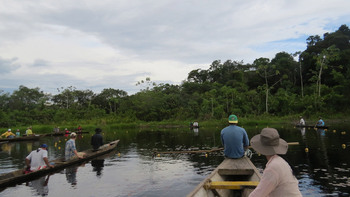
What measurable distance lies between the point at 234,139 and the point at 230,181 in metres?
1.80

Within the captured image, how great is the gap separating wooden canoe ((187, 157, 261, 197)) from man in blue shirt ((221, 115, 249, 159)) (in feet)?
0.77

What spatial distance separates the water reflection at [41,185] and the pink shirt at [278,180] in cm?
796

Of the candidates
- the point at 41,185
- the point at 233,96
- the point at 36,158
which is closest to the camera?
the point at 41,185

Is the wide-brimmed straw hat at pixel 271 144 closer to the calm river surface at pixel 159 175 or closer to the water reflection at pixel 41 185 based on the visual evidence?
the calm river surface at pixel 159 175

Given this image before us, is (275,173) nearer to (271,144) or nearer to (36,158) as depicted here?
(271,144)

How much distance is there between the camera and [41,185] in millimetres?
9828

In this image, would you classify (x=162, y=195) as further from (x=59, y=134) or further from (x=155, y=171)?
(x=59, y=134)

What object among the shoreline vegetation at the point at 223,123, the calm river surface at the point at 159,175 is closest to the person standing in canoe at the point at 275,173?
the calm river surface at the point at 159,175

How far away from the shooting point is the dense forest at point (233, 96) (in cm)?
A: 4509

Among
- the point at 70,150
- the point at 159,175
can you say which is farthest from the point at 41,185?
the point at 159,175

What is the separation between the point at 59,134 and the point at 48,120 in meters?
20.0

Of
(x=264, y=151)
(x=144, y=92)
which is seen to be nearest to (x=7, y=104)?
(x=144, y=92)

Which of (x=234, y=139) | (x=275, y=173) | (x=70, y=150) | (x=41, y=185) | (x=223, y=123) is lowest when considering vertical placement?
(x=41, y=185)

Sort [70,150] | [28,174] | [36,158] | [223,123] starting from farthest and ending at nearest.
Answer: [223,123] → [70,150] → [36,158] → [28,174]
